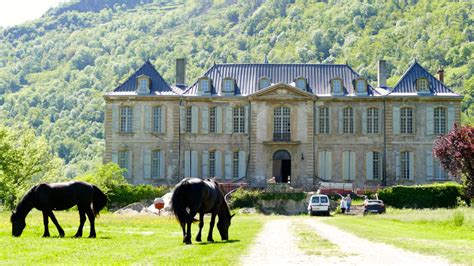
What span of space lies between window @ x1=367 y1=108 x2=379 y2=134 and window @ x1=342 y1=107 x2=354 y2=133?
3.71 ft

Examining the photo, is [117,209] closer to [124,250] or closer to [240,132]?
[240,132]

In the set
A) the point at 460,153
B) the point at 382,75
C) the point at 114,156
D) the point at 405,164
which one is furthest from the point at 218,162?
the point at 460,153

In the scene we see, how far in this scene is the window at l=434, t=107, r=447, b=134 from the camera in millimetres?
60188

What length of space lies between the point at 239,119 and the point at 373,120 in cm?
898

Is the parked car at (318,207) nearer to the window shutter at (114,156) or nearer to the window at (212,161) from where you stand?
the window at (212,161)

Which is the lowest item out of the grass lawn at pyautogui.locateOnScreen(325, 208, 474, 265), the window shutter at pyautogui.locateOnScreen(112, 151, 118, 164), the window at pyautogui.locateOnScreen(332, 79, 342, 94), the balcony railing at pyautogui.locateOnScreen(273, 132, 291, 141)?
the grass lawn at pyautogui.locateOnScreen(325, 208, 474, 265)

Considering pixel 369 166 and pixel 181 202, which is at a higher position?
pixel 369 166

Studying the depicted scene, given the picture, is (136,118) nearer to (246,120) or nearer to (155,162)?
(155,162)

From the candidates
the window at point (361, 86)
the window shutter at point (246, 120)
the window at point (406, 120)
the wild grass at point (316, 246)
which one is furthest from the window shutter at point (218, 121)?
the wild grass at point (316, 246)

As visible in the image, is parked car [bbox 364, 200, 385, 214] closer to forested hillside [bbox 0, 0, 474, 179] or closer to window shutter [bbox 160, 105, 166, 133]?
window shutter [bbox 160, 105, 166, 133]

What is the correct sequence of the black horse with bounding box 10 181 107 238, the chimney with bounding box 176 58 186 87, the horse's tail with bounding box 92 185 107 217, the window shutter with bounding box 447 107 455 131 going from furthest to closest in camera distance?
the chimney with bounding box 176 58 186 87 → the window shutter with bounding box 447 107 455 131 → the horse's tail with bounding box 92 185 107 217 → the black horse with bounding box 10 181 107 238

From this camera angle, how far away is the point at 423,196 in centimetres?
5228

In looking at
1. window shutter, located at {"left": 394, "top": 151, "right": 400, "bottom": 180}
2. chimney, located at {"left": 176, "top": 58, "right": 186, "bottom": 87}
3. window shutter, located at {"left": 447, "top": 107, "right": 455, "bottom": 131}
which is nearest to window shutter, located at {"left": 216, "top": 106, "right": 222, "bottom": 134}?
chimney, located at {"left": 176, "top": 58, "right": 186, "bottom": 87}

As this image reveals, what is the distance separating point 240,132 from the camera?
60938mm
